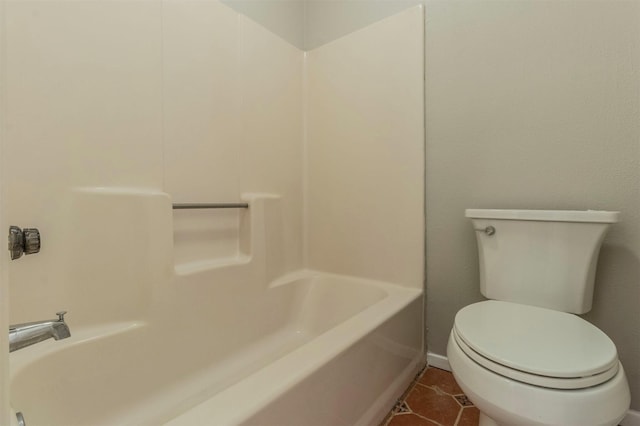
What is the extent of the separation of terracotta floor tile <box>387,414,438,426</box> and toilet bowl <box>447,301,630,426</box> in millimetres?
386

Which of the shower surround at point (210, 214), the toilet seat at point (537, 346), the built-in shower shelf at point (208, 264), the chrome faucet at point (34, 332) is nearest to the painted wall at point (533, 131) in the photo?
the shower surround at point (210, 214)

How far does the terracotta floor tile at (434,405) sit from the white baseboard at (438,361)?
18 centimetres

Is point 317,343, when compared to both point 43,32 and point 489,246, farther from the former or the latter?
point 43,32

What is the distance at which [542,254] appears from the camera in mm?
1028

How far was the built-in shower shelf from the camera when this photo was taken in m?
1.17

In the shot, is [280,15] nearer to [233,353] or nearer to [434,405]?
[233,353]

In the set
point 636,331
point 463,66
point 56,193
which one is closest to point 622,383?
point 636,331

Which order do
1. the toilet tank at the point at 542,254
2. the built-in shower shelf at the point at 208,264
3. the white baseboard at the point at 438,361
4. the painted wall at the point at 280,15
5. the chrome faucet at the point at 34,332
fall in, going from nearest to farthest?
1. the chrome faucet at the point at 34,332
2. the toilet tank at the point at 542,254
3. the built-in shower shelf at the point at 208,264
4. the white baseboard at the point at 438,361
5. the painted wall at the point at 280,15

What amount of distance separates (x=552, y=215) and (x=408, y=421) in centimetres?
86

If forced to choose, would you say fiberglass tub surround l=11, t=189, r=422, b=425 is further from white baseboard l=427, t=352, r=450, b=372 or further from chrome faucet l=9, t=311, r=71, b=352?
chrome faucet l=9, t=311, r=71, b=352

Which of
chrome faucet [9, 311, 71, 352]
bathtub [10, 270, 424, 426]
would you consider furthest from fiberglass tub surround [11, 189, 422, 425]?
chrome faucet [9, 311, 71, 352]

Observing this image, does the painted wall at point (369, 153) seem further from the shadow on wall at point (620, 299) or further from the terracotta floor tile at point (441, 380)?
the shadow on wall at point (620, 299)

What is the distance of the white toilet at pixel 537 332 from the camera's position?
2.06 feet

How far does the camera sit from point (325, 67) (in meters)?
1.70
